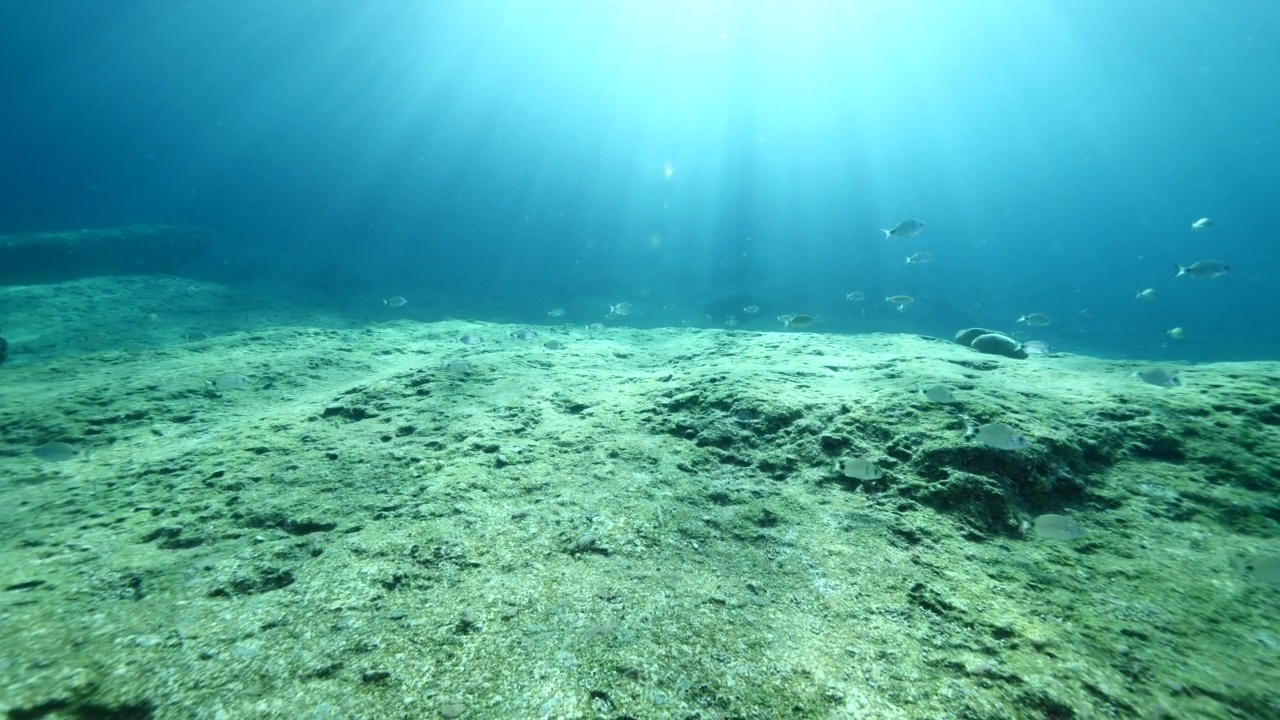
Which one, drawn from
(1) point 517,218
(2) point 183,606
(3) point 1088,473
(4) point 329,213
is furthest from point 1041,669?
(4) point 329,213

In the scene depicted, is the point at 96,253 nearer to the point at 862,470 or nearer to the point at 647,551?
the point at 647,551

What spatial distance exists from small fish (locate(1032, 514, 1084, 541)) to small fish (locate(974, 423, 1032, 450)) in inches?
27.1

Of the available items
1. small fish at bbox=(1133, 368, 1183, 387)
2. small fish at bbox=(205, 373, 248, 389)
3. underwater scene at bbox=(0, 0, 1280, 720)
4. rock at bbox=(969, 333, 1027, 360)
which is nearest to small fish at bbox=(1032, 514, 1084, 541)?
underwater scene at bbox=(0, 0, 1280, 720)

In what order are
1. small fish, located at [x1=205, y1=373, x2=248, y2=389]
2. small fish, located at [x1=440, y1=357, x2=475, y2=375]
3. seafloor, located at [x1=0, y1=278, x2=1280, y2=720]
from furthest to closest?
small fish, located at [x1=440, y1=357, x2=475, y2=375], small fish, located at [x1=205, y1=373, x2=248, y2=389], seafloor, located at [x1=0, y1=278, x2=1280, y2=720]

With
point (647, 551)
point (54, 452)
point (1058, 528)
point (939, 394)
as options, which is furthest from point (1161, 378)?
point (54, 452)

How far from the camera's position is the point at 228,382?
20.7 ft

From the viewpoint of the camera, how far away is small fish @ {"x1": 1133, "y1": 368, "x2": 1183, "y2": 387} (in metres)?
5.37

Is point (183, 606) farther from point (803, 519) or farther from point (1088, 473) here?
point (1088, 473)

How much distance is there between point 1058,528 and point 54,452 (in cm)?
880

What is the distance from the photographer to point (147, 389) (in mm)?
6117

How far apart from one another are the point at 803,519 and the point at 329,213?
7388cm

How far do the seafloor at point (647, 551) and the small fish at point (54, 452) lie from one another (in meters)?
0.10

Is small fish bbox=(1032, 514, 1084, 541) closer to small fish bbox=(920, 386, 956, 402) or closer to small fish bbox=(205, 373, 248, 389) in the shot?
small fish bbox=(920, 386, 956, 402)

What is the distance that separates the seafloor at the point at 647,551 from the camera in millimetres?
2205
